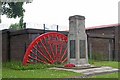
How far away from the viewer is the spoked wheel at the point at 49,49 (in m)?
23.3

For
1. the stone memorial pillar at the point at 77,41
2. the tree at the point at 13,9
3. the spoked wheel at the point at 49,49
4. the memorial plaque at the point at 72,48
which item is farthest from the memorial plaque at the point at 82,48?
the tree at the point at 13,9

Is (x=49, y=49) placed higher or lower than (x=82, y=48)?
lower

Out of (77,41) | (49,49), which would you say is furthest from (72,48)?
(49,49)

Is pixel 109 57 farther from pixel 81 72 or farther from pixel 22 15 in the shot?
pixel 81 72

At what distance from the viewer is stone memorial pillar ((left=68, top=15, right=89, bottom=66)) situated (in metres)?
18.7

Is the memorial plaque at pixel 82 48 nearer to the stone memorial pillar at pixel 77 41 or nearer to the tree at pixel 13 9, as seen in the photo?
the stone memorial pillar at pixel 77 41

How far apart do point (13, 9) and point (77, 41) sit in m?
7.88

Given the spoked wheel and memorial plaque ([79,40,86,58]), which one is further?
the spoked wheel

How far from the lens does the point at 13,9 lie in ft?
77.7

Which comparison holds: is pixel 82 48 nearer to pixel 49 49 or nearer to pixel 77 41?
pixel 77 41

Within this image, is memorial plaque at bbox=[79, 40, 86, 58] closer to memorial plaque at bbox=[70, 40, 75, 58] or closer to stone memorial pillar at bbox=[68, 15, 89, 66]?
stone memorial pillar at bbox=[68, 15, 89, 66]

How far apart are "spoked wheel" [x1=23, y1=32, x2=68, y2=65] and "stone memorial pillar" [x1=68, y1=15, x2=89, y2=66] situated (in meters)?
4.44

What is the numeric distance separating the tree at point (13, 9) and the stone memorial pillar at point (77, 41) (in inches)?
251

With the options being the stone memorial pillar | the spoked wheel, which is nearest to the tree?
the spoked wheel
